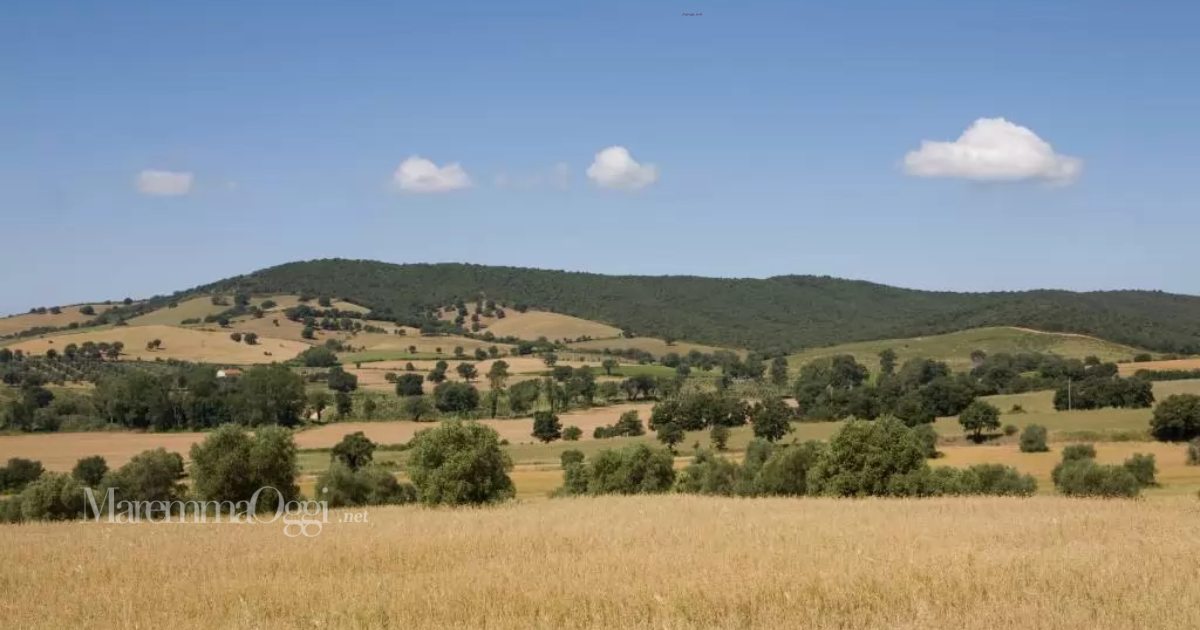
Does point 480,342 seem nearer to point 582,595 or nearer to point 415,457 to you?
point 415,457

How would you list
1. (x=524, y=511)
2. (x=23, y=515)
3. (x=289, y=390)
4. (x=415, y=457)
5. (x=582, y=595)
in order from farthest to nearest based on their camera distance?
1. (x=289, y=390)
2. (x=23, y=515)
3. (x=415, y=457)
4. (x=524, y=511)
5. (x=582, y=595)

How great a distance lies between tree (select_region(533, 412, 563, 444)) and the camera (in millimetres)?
96625

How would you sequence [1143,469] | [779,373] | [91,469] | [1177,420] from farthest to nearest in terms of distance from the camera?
[779,373] → [1177,420] → [91,469] → [1143,469]

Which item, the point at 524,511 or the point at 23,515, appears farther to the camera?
the point at 23,515

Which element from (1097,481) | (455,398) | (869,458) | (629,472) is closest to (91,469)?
(629,472)

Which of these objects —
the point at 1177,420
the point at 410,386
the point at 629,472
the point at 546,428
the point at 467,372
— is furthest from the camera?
the point at 467,372

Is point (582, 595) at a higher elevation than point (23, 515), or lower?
higher

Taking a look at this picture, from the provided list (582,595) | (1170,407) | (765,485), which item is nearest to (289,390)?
(765,485)

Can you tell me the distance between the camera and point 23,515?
46031 mm

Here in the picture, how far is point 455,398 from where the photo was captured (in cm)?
12106

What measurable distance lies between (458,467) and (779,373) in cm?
12520

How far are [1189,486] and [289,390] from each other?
84348mm

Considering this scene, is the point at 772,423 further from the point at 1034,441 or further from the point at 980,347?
the point at 980,347

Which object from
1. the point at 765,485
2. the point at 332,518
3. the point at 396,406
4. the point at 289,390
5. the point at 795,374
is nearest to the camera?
the point at 332,518
